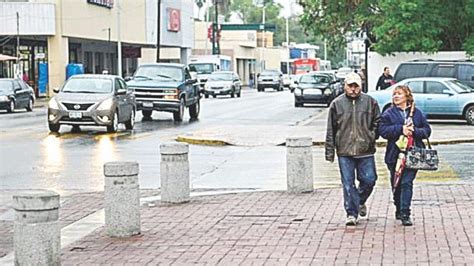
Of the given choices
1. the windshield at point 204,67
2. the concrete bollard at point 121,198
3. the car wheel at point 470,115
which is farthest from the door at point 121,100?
the windshield at point 204,67

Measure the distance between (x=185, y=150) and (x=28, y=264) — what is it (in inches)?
182

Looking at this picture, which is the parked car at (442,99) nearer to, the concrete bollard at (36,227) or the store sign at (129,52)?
the concrete bollard at (36,227)

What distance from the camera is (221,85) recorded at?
6006 cm

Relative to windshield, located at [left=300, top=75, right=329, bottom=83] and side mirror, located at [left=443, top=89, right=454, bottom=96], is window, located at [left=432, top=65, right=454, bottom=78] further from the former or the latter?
windshield, located at [left=300, top=75, right=329, bottom=83]

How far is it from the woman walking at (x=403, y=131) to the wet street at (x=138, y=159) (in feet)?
14.8

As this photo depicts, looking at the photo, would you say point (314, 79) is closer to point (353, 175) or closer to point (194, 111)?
point (194, 111)

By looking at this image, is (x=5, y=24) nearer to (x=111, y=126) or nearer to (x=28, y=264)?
(x=111, y=126)

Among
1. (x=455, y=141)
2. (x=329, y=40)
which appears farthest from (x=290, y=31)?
(x=455, y=141)

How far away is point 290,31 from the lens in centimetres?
18512

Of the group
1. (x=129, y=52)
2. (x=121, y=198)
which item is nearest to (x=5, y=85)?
(x=121, y=198)

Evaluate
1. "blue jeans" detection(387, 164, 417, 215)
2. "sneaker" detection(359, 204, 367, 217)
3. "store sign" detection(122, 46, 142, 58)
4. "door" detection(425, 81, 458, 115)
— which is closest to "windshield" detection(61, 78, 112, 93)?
"door" detection(425, 81, 458, 115)

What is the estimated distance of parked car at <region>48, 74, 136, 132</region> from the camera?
86.6 feet

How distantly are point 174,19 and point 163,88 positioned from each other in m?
47.3

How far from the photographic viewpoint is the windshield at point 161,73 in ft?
110
